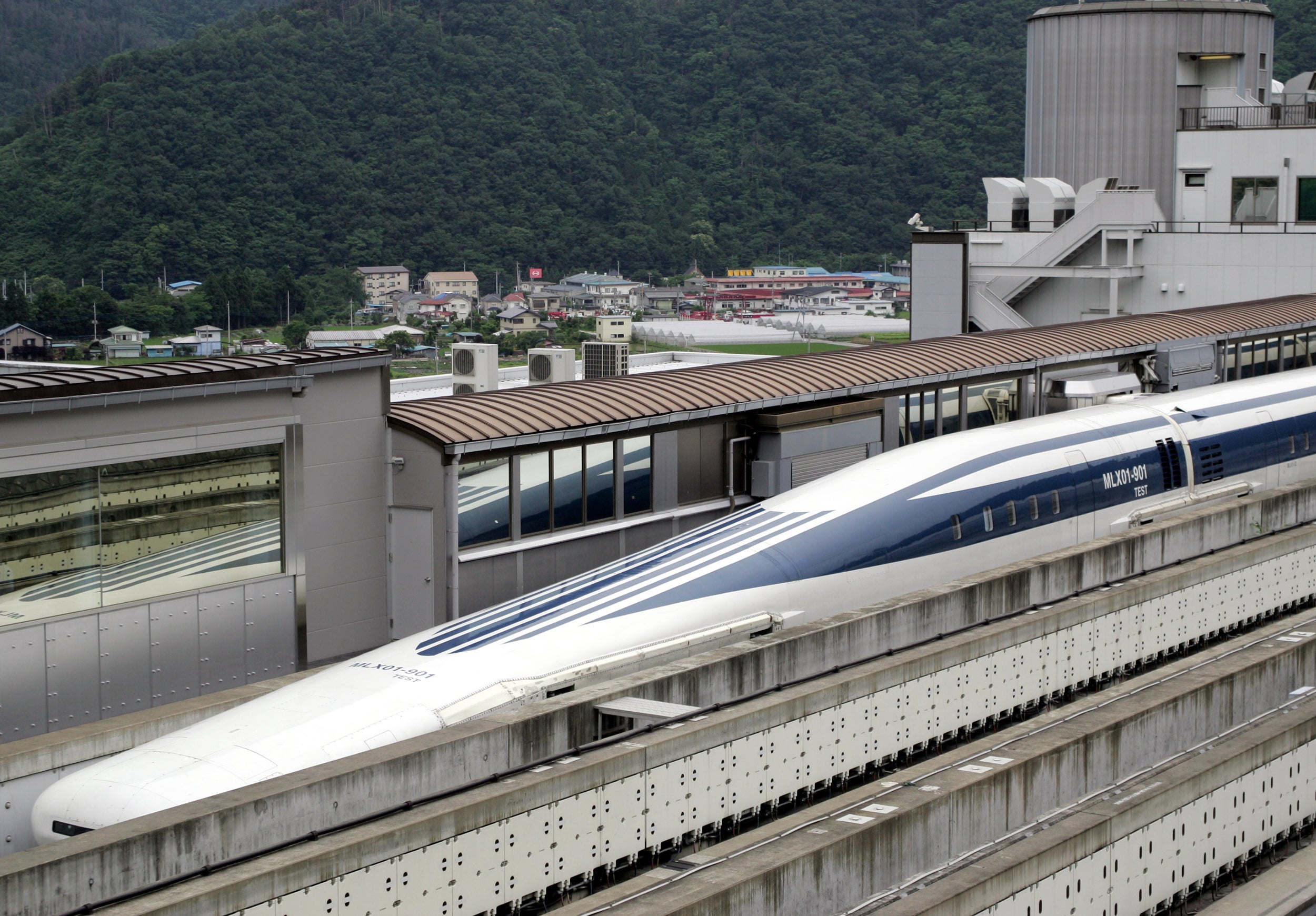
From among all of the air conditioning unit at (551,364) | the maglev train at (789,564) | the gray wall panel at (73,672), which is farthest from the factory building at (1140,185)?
the gray wall panel at (73,672)

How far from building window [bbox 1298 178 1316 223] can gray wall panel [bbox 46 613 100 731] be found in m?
41.6

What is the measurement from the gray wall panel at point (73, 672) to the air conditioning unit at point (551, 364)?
1045 cm

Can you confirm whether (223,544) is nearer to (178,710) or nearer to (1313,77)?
(178,710)

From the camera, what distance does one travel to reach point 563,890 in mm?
12695

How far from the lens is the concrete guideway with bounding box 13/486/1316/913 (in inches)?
429

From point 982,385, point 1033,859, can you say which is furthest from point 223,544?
point 982,385

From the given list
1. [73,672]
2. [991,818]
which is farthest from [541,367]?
[991,818]

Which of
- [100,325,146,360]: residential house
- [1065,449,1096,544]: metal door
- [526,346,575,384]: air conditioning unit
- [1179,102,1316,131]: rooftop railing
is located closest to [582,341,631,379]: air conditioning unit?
[526,346,575,384]: air conditioning unit

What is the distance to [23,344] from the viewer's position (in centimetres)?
15900

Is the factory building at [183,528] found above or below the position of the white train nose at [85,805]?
above

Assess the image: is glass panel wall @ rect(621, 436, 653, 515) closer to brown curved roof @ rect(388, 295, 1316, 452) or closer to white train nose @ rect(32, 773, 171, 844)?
brown curved roof @ rect(388, 295, 1316, 452)

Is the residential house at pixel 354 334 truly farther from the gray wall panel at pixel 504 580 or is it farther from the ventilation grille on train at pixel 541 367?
the gray wall panel at pixel 504 580

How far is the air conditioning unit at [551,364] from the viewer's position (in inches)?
968

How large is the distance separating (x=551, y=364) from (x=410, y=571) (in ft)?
24.6
